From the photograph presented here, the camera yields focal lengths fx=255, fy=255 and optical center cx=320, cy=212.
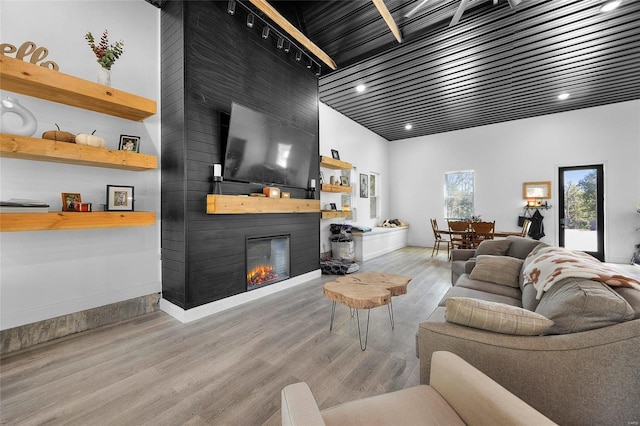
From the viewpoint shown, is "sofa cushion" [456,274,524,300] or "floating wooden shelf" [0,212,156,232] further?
"sofa cushion" [456,274,524,300]

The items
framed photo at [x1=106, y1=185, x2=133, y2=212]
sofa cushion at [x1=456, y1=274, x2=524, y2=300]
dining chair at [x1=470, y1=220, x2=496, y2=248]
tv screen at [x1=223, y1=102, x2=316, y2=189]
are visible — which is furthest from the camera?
dining chair at [x1=470, y1=220, x2=496, y2=248]

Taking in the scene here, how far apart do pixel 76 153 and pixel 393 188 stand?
8.00 m

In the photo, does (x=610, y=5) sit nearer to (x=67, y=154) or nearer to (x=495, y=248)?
(x=495, y=248)

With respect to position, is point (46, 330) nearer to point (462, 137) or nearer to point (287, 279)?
point (287, 279)

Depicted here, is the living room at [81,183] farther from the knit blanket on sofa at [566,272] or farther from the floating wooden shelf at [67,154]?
the knit blanket on sofa at [566,272]

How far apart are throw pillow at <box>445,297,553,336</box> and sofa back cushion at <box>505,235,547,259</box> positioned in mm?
2111

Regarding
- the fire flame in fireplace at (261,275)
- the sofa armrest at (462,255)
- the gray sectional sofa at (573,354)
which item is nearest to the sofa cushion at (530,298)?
the gray sectional sofa at (573,354)

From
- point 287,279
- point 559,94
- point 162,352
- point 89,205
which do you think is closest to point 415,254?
point 287,279

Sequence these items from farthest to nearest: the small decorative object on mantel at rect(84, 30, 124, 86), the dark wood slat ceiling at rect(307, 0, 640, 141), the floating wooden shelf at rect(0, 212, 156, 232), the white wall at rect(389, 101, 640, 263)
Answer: the white wall at rect(389, 101, 640, 263), the dark wood slat ceiling at rect(307, 0, 640, 141), the small decorative object on mantel at rect(84, 30, 124, 86), the floating wooden shelf at rect(0, 212, 156, 232)

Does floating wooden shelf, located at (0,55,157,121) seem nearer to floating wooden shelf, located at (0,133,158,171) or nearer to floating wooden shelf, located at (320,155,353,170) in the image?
floating wooden shelf, located at (0,133,158,171)

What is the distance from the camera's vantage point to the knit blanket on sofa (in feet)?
4.25

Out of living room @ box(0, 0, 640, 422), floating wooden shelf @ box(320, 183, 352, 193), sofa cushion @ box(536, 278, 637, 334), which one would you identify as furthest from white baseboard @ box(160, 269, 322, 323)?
sofa cushion @ box(536, 278, 637, 334)

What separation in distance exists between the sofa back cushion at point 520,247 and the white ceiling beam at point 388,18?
3128 millimetres

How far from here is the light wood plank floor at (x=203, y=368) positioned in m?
1.58
